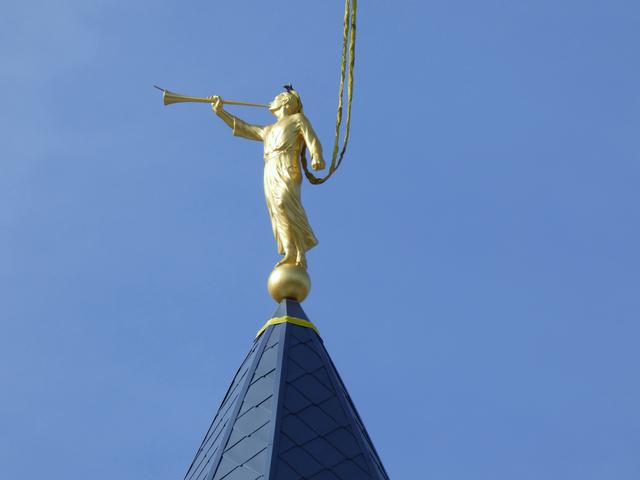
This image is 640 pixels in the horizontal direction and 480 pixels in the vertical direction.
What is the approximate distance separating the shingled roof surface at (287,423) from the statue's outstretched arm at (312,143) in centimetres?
179

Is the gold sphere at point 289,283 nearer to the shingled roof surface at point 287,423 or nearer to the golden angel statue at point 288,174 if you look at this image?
the golden angel statue at point 288,174

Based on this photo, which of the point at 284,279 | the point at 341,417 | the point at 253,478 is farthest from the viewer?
the point at 284,279

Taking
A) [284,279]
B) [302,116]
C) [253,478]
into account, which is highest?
[302,116]

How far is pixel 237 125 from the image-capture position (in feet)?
81.5

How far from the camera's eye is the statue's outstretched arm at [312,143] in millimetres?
23719

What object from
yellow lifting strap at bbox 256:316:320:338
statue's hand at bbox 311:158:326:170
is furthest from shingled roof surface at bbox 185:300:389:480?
statue's hand at bbox 311:158:326:170

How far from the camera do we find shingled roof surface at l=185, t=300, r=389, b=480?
20750 mm

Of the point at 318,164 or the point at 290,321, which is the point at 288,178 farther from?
the point at 290,321

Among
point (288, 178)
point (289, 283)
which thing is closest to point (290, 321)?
point (289, 283)

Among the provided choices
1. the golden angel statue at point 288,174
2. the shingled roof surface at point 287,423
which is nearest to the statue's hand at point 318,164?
the golden angel statue at point 288,174

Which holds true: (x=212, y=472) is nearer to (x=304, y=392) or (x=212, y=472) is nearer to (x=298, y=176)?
(x=304, y=392)

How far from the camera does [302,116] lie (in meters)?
24.5

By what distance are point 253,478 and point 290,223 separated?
4379 millimetres

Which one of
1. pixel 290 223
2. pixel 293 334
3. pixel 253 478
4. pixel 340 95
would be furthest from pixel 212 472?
pixel 340 95
